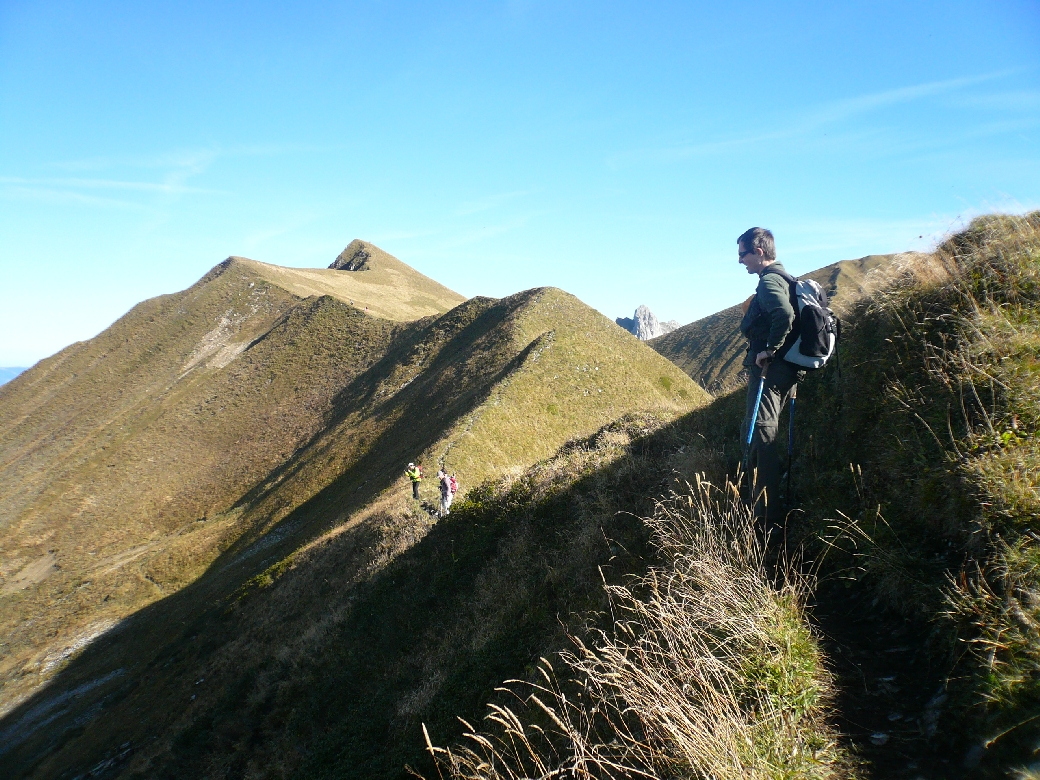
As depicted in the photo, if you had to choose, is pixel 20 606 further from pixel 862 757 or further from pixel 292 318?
pixel 862 757

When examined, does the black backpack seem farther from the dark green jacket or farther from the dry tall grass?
the dry tall grass

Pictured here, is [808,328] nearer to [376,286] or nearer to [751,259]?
[751,259]

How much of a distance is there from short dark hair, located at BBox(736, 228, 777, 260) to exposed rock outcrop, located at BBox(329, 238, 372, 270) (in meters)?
129

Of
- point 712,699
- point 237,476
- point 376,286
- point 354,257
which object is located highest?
point 354,257

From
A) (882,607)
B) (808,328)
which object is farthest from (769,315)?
(882,607)

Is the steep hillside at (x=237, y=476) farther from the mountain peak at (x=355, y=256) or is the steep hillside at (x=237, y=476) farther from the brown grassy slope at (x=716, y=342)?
the brown grassy slope at (x=716, y=342)

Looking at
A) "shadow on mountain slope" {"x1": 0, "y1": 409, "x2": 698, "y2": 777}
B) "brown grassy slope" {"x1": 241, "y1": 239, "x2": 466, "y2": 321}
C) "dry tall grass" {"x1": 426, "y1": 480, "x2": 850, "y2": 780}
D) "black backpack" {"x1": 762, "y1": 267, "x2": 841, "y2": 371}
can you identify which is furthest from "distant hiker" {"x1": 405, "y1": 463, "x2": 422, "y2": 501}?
"brown grassy slope" {"x1": 241, "y1": 239, "x2": 466, "y2": 321}

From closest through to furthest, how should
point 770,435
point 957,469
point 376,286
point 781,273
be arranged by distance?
point 957,469, point 770,435, point 781,273, point 376,286

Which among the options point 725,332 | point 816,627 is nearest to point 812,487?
point 816,627

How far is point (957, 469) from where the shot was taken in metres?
4.64

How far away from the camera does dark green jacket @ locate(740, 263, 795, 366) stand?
617 centimetres

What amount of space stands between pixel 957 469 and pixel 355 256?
149 m

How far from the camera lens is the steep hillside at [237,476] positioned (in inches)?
829

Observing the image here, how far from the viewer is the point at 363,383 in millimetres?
63281
